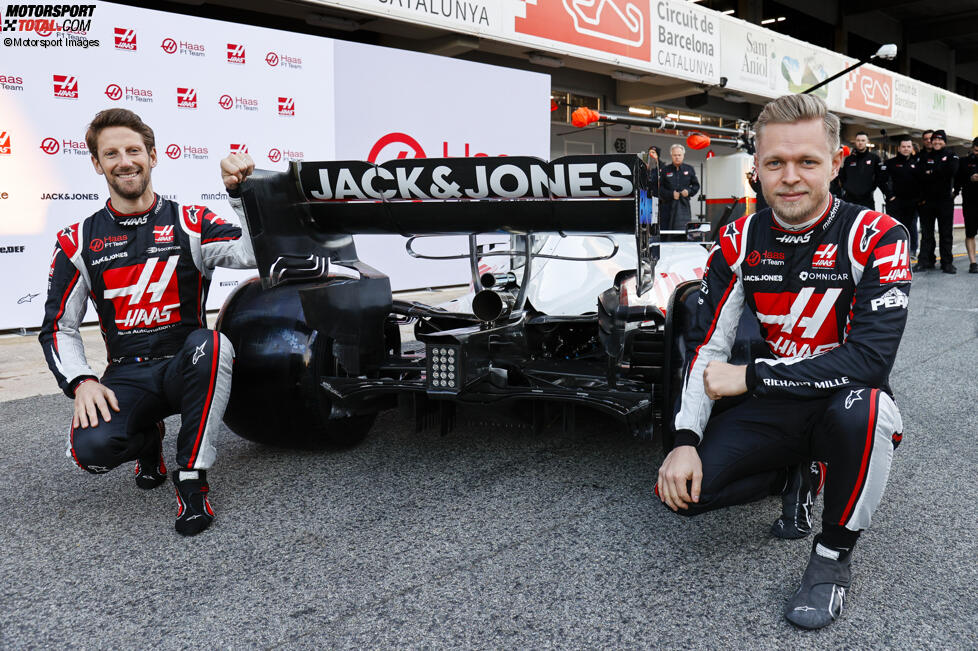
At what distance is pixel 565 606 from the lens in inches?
73.1

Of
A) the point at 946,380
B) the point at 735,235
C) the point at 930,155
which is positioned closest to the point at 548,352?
the point at 735,235

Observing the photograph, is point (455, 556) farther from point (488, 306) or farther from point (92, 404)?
point (92, 404)

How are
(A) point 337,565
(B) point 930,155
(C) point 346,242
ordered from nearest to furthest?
1. (A) point 337,565
2. (C) point 346,242
3. (B) point 930,155

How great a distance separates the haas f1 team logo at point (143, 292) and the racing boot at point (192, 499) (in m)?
0.57

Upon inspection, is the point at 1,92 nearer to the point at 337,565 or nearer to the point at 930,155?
the point at 337,565

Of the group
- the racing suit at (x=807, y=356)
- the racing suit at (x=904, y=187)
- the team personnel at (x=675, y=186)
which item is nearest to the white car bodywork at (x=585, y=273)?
the racing suit at (x=807, y=356)

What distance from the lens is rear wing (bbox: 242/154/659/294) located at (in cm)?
257

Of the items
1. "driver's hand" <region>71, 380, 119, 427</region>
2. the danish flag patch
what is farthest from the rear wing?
the danish flag patch

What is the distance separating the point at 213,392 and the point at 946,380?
3877 mm

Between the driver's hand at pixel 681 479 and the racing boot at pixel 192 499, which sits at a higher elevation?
the driver's hand at pixel 681 479

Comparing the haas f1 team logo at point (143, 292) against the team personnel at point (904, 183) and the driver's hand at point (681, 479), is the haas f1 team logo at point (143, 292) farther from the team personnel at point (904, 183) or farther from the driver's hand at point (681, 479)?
the team personnel at point (904, 183)

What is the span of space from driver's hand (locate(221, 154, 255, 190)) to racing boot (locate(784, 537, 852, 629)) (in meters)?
2.05

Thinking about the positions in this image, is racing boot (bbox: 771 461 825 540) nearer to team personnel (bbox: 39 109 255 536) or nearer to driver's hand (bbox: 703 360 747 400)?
driver's hand (bbox: 703 360 747 400)

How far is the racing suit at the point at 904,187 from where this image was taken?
933 centimetres
